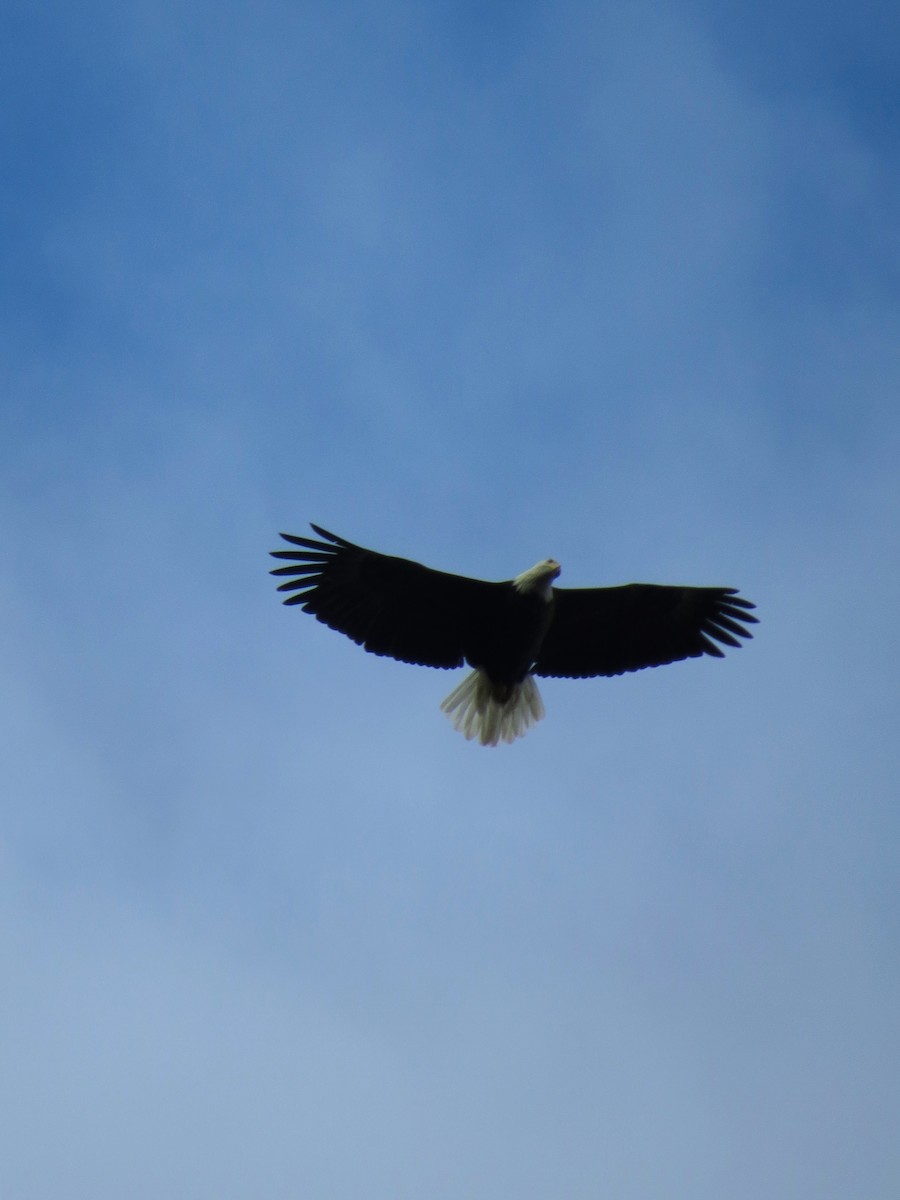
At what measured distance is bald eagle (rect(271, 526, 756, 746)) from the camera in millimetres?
8586

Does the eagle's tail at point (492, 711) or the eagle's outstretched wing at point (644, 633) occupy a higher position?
the eagle's outstretched wing at point (644, 633)

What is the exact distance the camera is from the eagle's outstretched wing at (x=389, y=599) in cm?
859

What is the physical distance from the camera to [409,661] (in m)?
8.95

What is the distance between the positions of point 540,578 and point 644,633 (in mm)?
1219

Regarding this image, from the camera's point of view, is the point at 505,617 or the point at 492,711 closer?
the point at 505,617

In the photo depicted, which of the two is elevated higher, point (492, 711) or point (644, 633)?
point (644, 633)

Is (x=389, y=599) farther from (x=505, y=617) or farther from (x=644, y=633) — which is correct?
(x=644, y=633)

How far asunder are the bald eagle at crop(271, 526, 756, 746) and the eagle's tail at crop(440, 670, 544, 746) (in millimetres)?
95

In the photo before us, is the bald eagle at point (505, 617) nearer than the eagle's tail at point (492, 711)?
Yes

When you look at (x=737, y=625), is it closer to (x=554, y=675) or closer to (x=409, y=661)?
(x=554, y=675)

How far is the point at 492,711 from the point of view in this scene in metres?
9.45

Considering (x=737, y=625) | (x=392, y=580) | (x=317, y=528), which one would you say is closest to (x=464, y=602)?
(x=392, y=580)

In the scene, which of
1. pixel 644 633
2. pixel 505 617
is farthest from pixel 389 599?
pixel 644 633

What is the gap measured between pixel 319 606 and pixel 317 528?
58 cm
